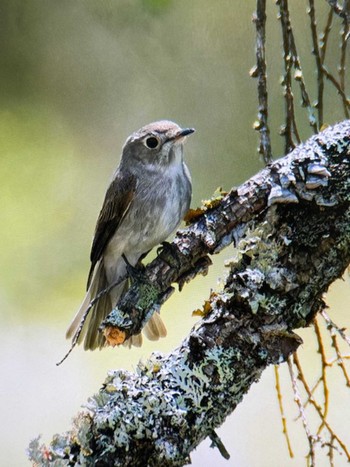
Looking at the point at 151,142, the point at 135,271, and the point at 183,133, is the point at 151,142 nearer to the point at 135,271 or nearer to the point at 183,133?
the point at 183,133

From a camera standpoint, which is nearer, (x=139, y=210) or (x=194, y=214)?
(x=194, y=214)

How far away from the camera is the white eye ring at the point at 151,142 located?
9.28ft

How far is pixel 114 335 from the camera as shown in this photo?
6.08ft

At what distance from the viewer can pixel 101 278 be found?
9.60ft

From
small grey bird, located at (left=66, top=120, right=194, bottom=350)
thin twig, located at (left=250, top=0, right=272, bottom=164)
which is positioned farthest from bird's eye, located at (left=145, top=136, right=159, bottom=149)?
thin twig, located at (left=250, top=0, right=272, bottom=164)

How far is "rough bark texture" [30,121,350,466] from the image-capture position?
1.64 metres

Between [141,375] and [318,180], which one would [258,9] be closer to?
[318,180]

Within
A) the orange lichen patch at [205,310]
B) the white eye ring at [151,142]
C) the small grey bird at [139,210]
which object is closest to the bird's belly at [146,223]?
the small grey bird at [139,210]

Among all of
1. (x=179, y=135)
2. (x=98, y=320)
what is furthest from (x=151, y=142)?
(x=98, y=320)

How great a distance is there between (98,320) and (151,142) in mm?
638

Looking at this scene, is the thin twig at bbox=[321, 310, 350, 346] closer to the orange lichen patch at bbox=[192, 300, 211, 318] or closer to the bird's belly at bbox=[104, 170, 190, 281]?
the orange lichen patch at bbox=[192, 300, 211, 318]

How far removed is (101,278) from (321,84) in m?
1.22

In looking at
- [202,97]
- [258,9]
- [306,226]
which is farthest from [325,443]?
[202,97]

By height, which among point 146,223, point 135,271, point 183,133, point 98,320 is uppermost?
point 183,133
